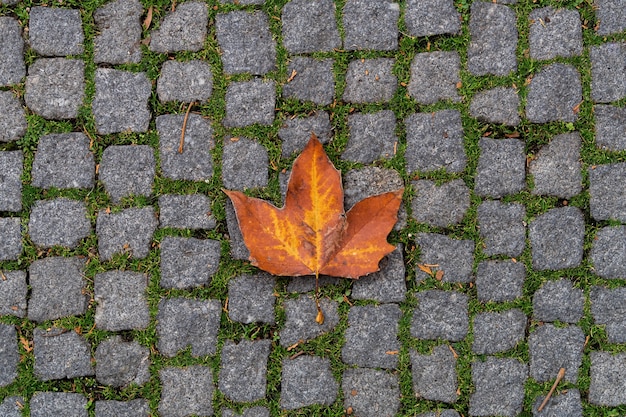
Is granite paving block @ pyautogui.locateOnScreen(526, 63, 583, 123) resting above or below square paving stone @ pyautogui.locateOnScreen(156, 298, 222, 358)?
above

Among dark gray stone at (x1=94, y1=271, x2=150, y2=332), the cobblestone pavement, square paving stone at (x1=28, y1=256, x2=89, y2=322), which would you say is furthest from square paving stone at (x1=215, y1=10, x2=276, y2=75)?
square paving stone at (x1=28, y1=256, x2=89, y2=322)

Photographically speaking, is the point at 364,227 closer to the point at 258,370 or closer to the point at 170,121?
the point at 258,370

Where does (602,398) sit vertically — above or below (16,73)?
below

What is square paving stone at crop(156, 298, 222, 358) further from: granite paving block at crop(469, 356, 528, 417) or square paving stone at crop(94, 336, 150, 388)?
granite paving block at crop(469, 356, 528, 417)

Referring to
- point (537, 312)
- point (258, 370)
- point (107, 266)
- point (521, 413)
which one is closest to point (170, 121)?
point (107, 266)

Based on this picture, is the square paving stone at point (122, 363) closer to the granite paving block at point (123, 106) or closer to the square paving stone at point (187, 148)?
the square paving stone at point (187, 148)

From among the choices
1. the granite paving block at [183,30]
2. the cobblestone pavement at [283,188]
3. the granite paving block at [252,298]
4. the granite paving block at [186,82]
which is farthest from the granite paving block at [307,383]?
the granite paving block at [183,30]
